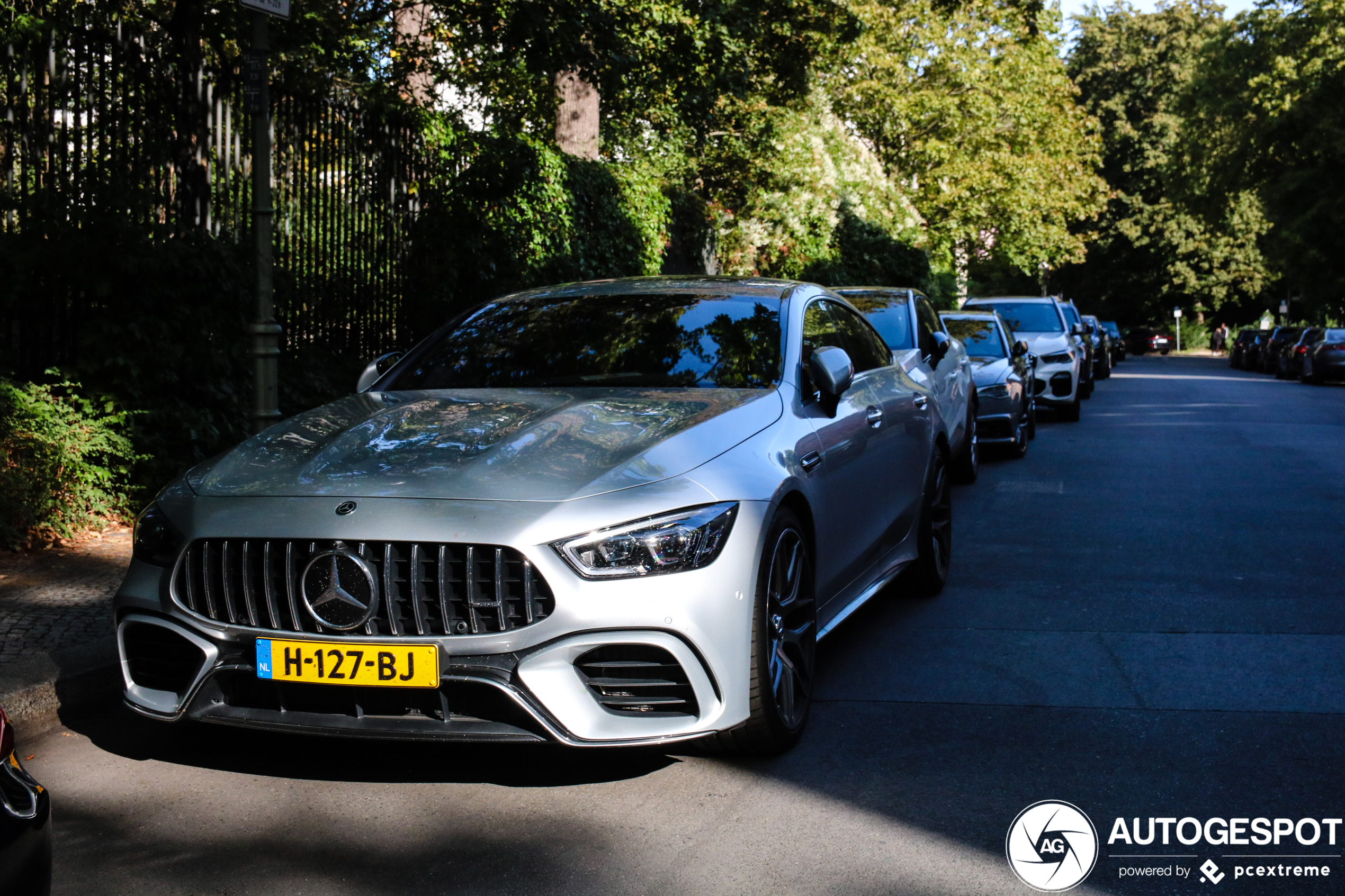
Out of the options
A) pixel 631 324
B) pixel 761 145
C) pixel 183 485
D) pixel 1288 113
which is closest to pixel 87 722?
pixel 183 485

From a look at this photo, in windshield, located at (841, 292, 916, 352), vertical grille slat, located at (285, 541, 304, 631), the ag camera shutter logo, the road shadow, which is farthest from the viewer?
windshield, located at (841, 292, 916, 352)

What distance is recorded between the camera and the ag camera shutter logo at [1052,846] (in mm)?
3584

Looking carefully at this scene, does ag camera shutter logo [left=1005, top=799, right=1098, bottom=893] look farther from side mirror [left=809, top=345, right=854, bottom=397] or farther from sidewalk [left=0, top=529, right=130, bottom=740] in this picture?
sidewalk [left=0, top=529, right=130, bottom=740]

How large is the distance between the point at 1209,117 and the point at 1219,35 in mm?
2860

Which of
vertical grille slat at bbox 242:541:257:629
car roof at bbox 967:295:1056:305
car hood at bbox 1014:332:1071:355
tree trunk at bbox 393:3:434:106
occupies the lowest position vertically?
car hood at bbox 1014:332:1071:355

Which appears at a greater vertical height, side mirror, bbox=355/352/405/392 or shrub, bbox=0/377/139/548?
side mirror, bbox=355/352/405/392

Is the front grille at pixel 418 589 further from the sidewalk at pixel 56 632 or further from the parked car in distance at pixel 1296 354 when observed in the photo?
the parked car in distance at pixel 1296 354

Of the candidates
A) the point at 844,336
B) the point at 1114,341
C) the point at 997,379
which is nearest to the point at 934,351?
the point at 997,379

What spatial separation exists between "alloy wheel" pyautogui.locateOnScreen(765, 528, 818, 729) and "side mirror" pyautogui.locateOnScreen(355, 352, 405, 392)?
2022 mm

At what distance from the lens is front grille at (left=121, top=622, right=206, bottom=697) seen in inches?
161

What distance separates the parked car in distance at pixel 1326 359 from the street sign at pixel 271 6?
110ft

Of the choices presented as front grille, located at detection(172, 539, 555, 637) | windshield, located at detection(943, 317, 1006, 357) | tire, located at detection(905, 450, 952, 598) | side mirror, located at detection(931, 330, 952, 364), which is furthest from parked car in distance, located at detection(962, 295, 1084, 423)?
front grille, located at detection(172, 539, 555, 637)

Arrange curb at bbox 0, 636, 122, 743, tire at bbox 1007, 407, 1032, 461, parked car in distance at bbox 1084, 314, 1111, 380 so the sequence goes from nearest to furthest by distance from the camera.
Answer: curb at bbox 0, 636, 122, 743
tire at bbox 1007, 407, 1032, 461
parked car in distance at bbox 1084, 314, 1111, 380

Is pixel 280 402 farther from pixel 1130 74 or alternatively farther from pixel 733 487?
pixel 1130 74
